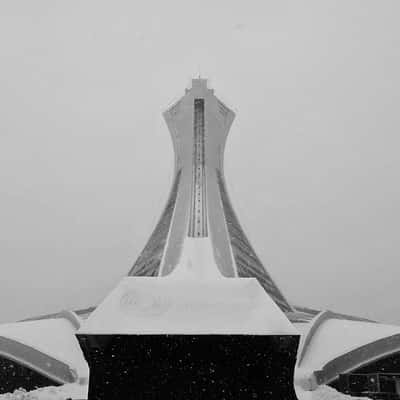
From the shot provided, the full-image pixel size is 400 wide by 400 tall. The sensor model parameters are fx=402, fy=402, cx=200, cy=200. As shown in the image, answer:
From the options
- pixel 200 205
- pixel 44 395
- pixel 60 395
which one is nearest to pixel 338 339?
pixel 60 395

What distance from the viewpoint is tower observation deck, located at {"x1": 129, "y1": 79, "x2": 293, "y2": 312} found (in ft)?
43.2

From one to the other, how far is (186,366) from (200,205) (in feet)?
42.3

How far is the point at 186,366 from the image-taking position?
3.26 m

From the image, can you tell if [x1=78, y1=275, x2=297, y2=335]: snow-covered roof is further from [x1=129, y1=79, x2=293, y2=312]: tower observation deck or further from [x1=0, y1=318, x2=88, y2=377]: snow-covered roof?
[x1=129, y1=79, x2=293, y2=312]: tower observation deck

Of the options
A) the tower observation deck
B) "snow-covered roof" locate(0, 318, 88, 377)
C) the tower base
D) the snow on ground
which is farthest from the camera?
the tower observation deck

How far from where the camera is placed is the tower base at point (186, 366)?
10.6 feet

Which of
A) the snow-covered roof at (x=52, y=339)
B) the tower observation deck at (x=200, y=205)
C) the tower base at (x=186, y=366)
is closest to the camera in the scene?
the tower base at (x=186, y=366)

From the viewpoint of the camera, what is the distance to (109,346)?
3.26 meters

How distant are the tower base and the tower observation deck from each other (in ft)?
27.7

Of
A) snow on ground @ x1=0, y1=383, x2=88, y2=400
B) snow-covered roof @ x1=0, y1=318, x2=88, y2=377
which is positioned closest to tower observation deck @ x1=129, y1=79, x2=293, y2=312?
→ snow-covered roof @ x1=0, y1=318, x2=88, y2=377

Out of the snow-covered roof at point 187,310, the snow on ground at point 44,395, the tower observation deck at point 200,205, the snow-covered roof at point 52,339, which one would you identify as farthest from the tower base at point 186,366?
the tower observation deck at point 200,205

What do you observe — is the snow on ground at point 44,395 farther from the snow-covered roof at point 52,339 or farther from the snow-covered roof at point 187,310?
the snow-covered roof at point 187,310

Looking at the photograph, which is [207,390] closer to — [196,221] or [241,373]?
[241,373]

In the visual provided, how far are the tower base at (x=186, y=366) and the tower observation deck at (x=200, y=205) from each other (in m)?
8.46
